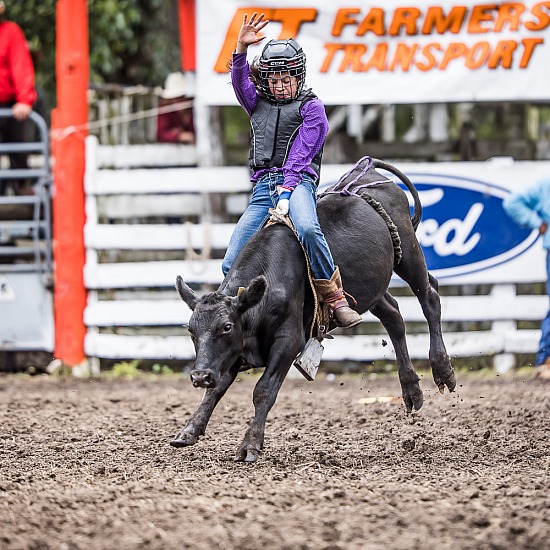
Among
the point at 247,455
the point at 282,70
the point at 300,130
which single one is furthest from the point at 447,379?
the point at 282,70

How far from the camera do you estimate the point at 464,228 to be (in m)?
8.95

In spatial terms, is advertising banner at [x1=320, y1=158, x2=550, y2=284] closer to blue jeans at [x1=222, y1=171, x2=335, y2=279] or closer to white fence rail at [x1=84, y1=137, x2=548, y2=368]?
white fence rail at [x1=84, y1=137, x2=548, y2=368]

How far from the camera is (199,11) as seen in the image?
29.2 feet

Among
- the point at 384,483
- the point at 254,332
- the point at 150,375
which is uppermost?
the point at 254,332

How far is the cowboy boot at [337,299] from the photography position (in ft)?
18.6

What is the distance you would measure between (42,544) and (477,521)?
1.55m

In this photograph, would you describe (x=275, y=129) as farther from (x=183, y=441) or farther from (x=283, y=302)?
(x=183, y=441)

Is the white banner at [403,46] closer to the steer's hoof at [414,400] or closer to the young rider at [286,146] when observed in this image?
the young rider at [286,146]

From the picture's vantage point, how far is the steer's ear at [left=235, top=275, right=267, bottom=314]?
17.1 feet

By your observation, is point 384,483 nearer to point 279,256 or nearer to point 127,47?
point 279,256

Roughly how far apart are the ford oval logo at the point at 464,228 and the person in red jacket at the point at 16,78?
337 centimetres

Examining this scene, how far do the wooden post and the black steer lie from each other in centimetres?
344

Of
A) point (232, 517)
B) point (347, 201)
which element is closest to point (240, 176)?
point (347, 201)

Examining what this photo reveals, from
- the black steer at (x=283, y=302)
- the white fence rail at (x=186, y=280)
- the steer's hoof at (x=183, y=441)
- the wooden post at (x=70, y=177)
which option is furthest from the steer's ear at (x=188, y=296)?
the wooden post at (x=70, y=177)
